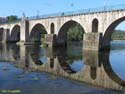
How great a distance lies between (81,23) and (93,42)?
827 centimetres

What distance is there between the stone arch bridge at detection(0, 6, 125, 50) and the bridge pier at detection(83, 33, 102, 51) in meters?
0.46

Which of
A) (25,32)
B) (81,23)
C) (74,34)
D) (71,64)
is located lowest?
(71,64)

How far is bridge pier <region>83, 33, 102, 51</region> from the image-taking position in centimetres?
5403

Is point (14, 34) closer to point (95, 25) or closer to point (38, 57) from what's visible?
point (95, 25)

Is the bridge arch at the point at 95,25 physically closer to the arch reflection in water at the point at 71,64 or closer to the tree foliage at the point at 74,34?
the arch reflection in water at the point at 71,64

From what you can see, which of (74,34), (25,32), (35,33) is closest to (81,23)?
(25,32)

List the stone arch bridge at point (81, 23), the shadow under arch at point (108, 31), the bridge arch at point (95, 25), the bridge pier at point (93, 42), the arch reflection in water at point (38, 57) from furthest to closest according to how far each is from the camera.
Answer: the bridge arch at point (95, 25)
the shadow under arch at point (108, 31)
the stone arch bridge at point (81, 23)
the bridge pier at point (93, 42)
the arch reflection in water at point (38, 57)

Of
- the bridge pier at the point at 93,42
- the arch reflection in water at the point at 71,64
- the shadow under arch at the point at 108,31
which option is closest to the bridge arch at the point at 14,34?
the bridge pier at the point at 93,42

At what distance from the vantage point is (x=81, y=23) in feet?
204

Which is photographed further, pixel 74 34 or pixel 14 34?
pixel 74 34

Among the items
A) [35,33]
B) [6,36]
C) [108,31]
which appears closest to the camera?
[108,31]

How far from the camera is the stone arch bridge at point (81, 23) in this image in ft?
178

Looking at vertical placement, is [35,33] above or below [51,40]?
→ above

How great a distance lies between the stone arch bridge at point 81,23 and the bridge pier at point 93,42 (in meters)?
0.46
